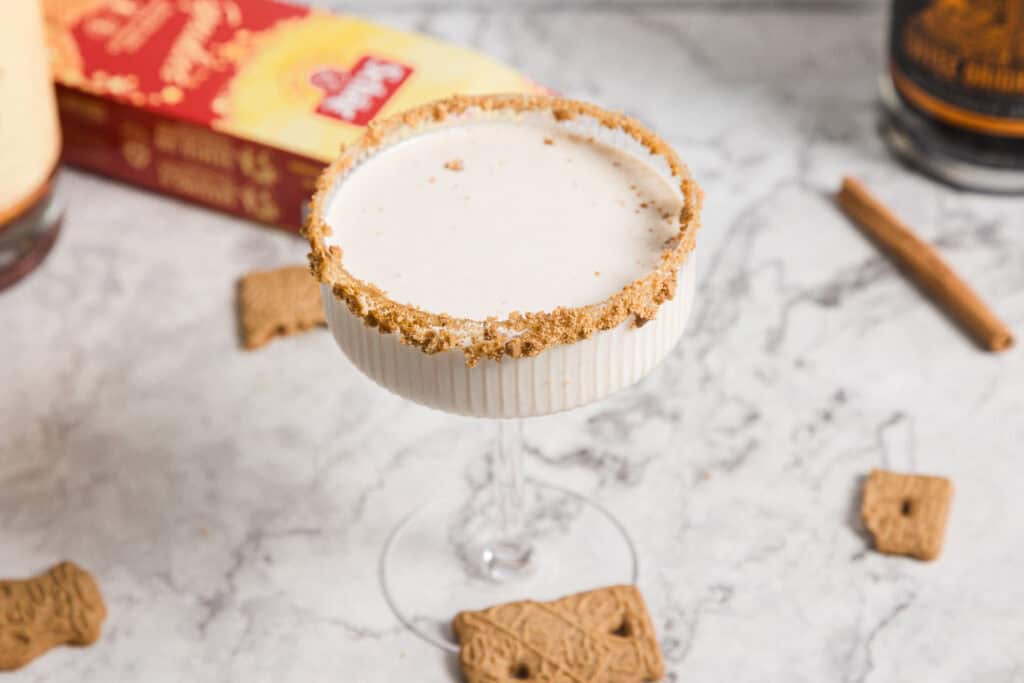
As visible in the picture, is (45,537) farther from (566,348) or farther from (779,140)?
(779,140)

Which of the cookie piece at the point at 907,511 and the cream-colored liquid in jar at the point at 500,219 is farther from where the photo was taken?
the cookie piece at the point at 907,511

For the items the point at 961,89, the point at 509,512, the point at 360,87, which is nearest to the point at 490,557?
the point at 509,512

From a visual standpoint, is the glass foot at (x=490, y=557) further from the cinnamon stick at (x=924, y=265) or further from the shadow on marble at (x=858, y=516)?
the cinnamon stick at (x=924, y=265)

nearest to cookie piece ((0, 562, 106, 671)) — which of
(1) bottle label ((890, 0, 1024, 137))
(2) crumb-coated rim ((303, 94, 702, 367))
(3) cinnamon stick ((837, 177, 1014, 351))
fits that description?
(2) crumb-coated rim ((303, 94, 702, 367))

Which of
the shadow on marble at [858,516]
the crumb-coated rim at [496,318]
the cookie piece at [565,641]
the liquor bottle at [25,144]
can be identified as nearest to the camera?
the crumb-coated rim at [496,318]

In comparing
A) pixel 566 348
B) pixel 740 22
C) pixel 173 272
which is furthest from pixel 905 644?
pixel 740 22

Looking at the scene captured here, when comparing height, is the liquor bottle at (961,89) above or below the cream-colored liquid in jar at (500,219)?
below

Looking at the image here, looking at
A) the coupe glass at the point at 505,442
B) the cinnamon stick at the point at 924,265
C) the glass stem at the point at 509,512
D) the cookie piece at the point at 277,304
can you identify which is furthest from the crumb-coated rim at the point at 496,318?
the cinnamon stick at the point at 924,265
